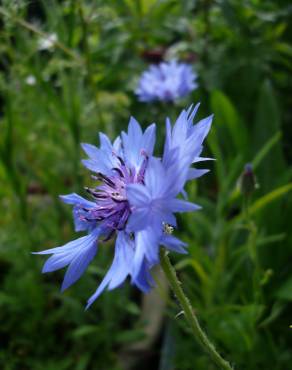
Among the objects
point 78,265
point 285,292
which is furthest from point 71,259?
point 285,292

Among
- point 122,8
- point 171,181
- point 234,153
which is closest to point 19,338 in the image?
point 234,153

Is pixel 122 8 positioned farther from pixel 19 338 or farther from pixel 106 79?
pixel 19 338

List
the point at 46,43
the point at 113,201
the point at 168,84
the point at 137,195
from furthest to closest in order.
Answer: the point at 168,84, the point at 46,43, the point at 113,201, the point at 137,195

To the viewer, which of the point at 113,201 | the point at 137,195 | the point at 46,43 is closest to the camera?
the point at 137,195

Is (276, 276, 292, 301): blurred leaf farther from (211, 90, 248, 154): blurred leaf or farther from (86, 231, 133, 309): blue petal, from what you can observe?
(86, 231, 133, 309): blue petal

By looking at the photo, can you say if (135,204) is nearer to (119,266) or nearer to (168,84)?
(119,266)

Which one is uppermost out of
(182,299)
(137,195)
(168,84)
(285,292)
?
(168,84)

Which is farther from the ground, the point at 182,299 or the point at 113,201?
the point at 113,201
